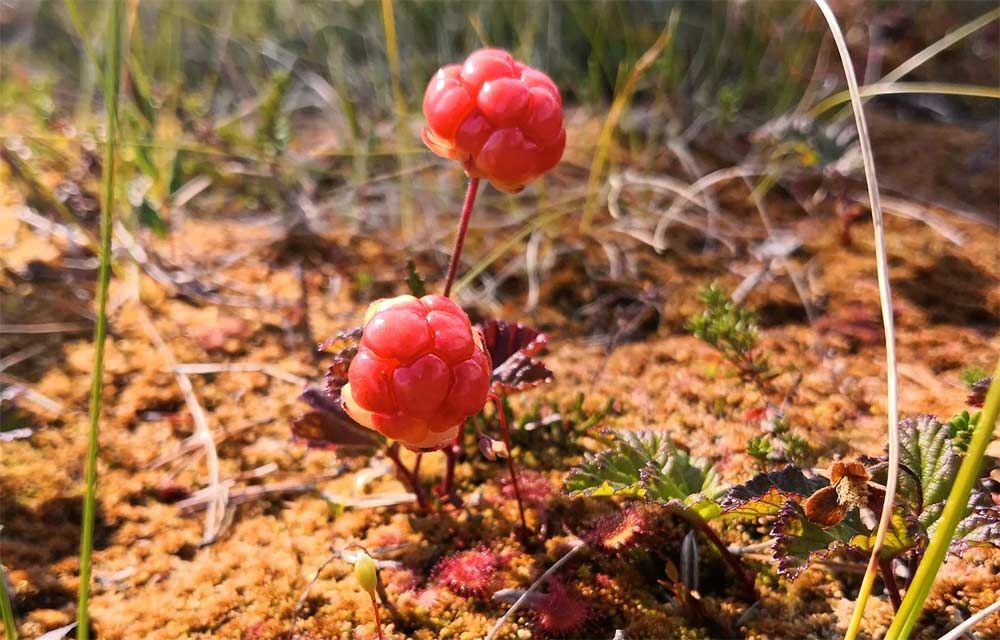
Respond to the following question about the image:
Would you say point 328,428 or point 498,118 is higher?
point 498,118

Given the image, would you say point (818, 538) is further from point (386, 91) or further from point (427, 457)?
point (386, 91)

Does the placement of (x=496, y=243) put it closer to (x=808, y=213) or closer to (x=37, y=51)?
(x=808, y=213)

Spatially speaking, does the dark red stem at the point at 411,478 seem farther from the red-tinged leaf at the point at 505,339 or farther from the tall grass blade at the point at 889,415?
the tall grass blade at the point at 889,415

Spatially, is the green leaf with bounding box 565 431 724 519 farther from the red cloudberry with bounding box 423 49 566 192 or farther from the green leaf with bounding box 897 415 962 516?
the red cloudberry with bounding box 423 49 566 192

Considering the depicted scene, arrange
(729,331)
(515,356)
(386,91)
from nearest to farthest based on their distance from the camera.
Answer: (515,356) → (729,331) → (386,91)

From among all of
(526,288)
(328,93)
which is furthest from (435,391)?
(328,93)

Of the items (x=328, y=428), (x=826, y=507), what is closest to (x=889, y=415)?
(x=826, y=507)
